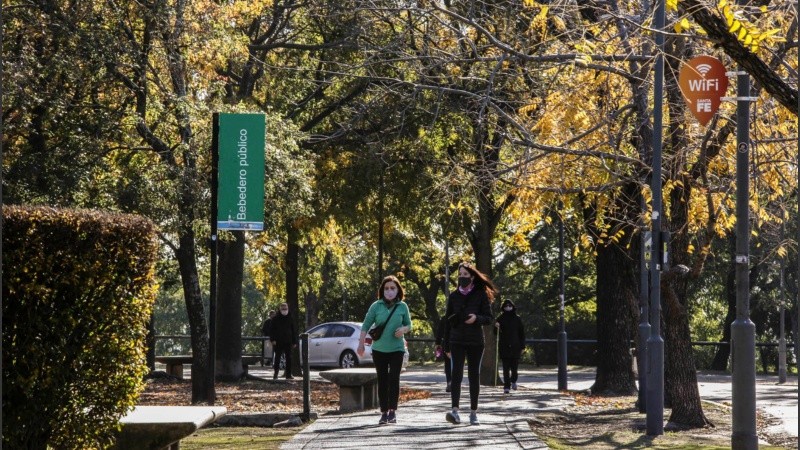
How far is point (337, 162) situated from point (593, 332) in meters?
25.0

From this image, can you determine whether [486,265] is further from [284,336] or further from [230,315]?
[284,336]

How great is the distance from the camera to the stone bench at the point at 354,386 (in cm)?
1802

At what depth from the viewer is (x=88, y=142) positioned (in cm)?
1969

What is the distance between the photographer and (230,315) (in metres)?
27.9

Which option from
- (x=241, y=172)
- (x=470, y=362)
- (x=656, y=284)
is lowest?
(x=470, y=362)

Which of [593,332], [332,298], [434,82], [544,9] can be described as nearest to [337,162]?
[434,82]

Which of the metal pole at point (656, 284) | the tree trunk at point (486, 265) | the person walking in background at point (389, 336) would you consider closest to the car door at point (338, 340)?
the tree trunk at point (486, 265)

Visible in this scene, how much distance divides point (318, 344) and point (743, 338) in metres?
29.7

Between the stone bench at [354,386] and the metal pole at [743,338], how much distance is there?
275 inches

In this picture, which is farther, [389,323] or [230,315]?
[230,315]

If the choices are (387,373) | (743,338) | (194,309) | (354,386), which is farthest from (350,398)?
(743,338)

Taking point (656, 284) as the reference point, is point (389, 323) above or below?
below

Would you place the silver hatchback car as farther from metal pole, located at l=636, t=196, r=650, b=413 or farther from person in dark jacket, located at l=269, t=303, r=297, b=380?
metal pole, located at l=636, t=196, r=650, b=413

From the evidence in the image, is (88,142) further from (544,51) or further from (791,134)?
(791,134)
